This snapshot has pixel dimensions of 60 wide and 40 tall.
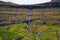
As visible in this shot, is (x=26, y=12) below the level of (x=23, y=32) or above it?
above

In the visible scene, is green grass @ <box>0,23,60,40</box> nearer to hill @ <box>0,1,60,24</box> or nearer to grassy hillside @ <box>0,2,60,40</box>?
grassy hillside @ <box>0,2,60,40</box>

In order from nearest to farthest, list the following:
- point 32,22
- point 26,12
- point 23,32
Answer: point 23,32 → point 32,22 → point 26,12

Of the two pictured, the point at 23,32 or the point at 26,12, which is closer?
the point at 23,32

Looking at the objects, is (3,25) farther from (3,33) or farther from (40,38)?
(40,38)

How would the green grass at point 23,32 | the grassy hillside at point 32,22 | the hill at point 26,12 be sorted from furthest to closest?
the hill at point 26,12
the grassy hillside at point 32,22
the green grass at point 23,32

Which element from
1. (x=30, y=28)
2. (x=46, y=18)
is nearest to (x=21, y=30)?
(x=30, y=28)

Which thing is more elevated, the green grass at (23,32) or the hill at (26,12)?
the hill at (26,12)

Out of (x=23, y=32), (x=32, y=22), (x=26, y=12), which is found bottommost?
(x=23, y=32)

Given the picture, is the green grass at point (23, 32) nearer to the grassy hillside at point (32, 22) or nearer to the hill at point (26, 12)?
the grassy hillside at point (32, 22)

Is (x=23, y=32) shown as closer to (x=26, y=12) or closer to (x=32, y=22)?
(x=32, y=22)

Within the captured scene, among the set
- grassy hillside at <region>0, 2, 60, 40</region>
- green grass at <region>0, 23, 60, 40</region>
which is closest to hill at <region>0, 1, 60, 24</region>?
grassy hillside at <region>0, 2, 60, 40</region>

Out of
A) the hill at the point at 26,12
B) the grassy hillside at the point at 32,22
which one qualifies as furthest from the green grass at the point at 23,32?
the hill at the point at 26,12

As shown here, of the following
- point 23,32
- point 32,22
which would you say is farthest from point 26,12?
→ point 23,32
